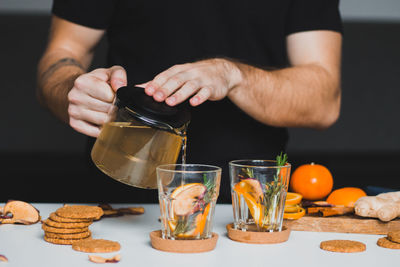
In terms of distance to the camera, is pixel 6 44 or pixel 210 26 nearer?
pixel 210 26

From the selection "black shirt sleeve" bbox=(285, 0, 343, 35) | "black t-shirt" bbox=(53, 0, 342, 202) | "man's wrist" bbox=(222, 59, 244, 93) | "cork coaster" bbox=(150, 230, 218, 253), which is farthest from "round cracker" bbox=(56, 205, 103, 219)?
"black shirt sleeve" bbox=(285, 0, 343, 35)

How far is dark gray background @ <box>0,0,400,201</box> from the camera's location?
10.7 ft

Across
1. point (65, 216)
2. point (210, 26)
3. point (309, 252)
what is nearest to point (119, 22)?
point (210, 26)

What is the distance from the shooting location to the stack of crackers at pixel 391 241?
1.01m

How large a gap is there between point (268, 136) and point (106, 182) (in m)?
0.53

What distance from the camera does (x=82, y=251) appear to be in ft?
3.10

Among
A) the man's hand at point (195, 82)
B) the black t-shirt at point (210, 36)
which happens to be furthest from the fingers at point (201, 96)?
the black t-shirt at point (210, 36)

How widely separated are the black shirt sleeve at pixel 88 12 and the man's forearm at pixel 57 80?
118mm

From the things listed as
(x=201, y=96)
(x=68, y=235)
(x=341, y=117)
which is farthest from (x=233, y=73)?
(x=341, y=117)

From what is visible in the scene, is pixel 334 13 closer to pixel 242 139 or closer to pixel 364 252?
pixel 242 139

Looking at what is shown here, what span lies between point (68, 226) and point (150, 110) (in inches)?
10.2

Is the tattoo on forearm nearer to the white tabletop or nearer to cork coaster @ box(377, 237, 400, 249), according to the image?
the white tabletop

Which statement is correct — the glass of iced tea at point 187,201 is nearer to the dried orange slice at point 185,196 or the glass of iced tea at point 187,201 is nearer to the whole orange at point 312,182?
the dried orange slice at point 185,196

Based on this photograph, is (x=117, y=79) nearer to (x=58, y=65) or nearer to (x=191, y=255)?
(x=191, y=255)
